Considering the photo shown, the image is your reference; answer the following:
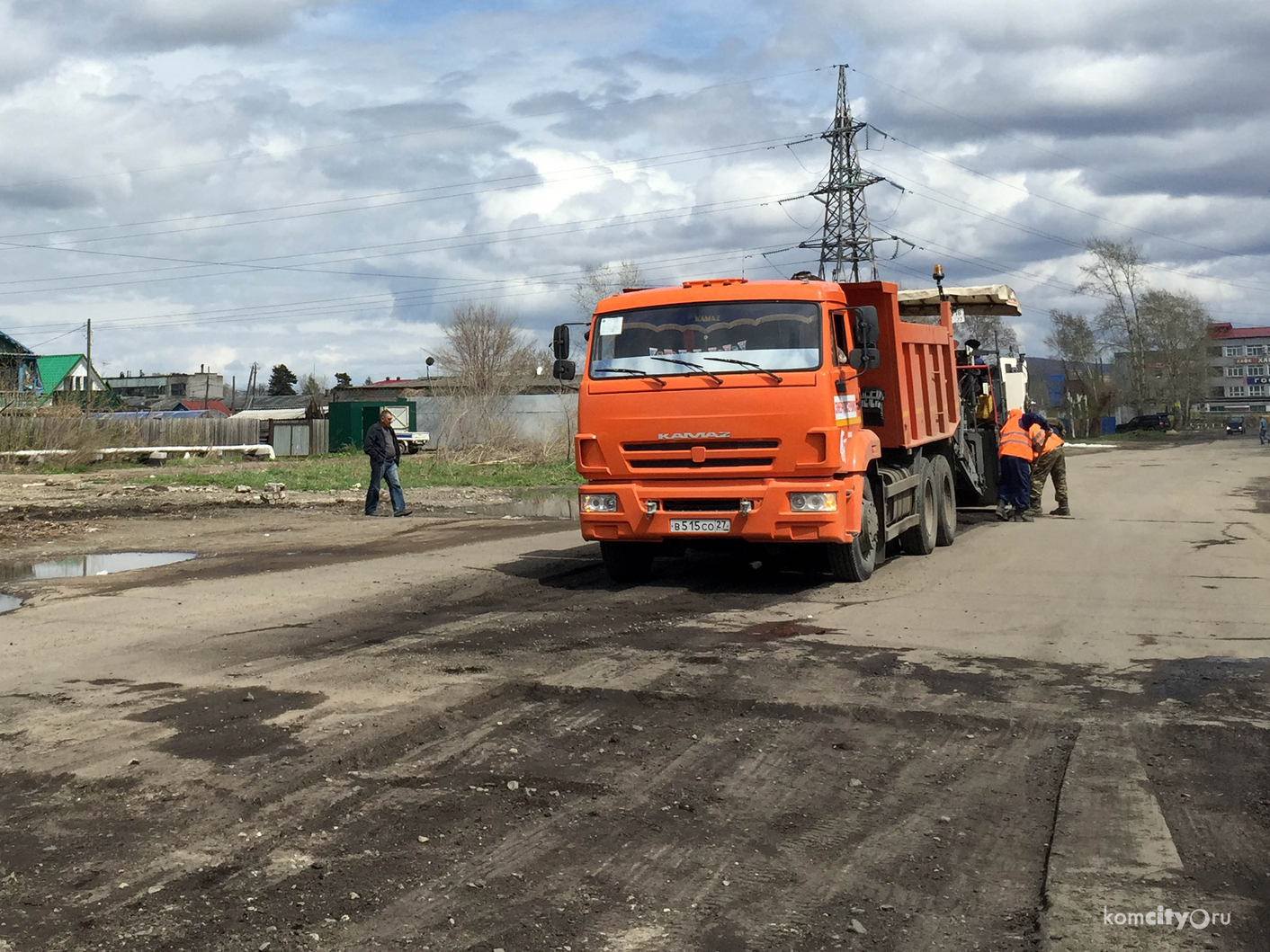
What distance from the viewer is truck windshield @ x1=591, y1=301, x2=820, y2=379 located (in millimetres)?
10625

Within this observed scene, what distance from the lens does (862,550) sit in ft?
37.5

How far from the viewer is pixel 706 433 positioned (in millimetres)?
10547

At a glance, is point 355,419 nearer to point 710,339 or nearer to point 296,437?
point 296,437

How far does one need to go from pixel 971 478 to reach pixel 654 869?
543 inches

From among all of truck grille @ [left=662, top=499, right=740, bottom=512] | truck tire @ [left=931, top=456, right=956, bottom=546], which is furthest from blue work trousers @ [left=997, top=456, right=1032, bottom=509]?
truck grille @ [left=662, top=499, right=740, bottom=512]

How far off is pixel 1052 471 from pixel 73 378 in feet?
204

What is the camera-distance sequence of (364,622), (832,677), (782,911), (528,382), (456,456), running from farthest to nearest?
(528,382) → (456,456) → (364,622) → (832,677) → (782,911)

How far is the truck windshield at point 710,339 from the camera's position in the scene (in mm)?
10625

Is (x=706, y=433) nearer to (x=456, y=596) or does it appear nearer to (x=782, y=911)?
(x=456, y=596)

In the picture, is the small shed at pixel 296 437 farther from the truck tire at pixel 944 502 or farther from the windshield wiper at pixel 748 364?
the windshield wiper at pixel 748 364

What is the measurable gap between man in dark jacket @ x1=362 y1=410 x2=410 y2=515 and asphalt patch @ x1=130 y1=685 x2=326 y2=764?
13.2 meters

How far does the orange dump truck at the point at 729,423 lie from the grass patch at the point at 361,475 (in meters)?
16.3

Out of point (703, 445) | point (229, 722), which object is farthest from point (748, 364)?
point (229, 722)

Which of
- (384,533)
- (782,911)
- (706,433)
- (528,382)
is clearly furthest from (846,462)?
(528,382)
